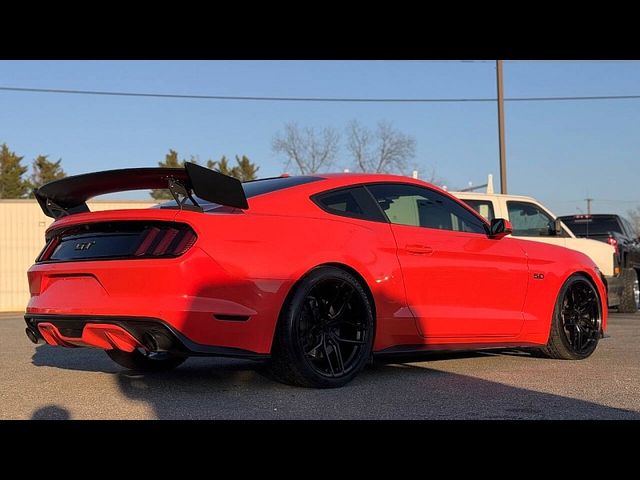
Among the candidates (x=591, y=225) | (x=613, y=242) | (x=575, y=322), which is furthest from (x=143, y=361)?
(x=591, y=225)

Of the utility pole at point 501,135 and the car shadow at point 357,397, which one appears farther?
the utility pole at point 501,135

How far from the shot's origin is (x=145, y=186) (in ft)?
17.7

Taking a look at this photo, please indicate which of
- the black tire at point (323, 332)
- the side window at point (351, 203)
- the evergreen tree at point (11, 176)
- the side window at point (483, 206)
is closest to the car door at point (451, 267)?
the side window at point (351, 203)

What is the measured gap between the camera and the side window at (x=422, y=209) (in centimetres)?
605

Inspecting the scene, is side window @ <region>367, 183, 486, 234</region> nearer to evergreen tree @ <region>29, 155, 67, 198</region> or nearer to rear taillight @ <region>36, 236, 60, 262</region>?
rear taillight @ <region>36, 236, 60, 262</region>

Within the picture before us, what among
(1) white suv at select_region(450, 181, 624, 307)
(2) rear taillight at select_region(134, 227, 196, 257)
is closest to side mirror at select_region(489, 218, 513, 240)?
(2) rear taillight at select_region(134, 227, 196, 257)

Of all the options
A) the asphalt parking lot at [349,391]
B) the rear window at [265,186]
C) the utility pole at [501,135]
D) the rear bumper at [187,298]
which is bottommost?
the asphalt parking lot at [349,391]

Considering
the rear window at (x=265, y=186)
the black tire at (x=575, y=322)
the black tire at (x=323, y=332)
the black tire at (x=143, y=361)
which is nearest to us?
the black tire at (x=323, y=332)

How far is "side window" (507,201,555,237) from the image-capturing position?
11305mm

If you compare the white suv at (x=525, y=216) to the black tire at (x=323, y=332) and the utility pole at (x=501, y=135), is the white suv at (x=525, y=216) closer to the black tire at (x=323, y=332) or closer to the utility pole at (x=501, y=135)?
the black tire at (x=323, y=332)

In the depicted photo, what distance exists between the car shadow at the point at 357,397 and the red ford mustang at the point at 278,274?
9.1 inches
